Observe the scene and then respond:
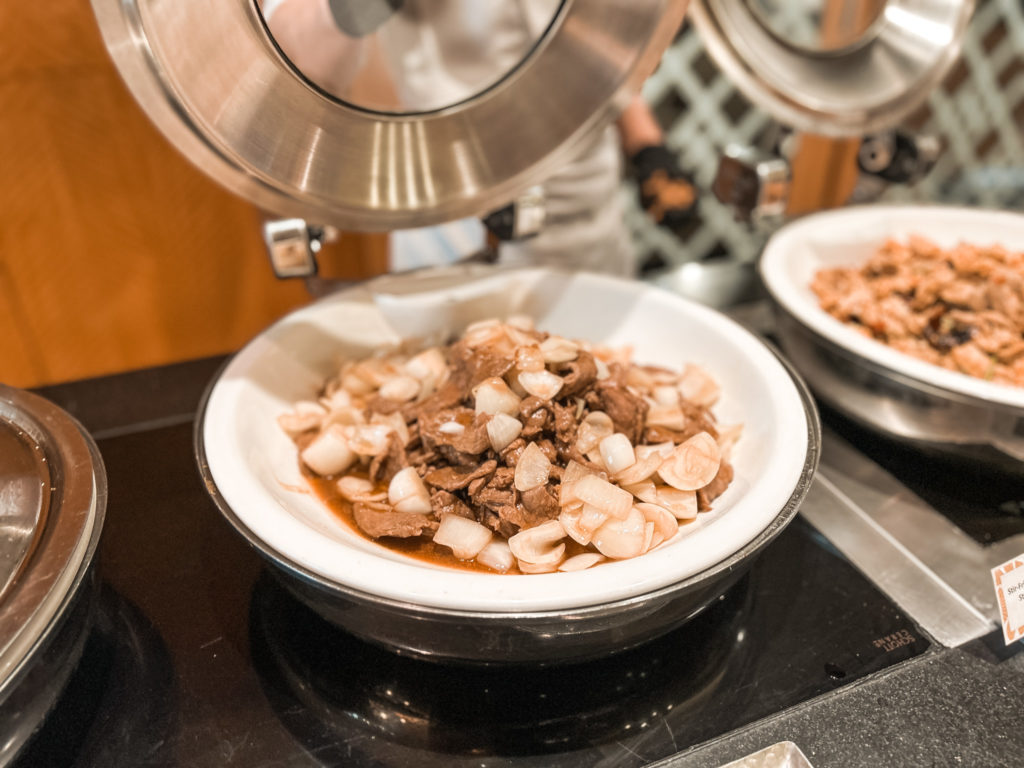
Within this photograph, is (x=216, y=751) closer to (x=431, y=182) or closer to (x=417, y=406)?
(x=417, y=406)

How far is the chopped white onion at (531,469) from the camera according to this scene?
0.77 metres

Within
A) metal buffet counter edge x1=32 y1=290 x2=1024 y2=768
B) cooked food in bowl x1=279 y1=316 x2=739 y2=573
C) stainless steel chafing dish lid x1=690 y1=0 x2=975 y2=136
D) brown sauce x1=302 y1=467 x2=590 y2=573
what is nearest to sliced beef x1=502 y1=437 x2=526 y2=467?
cooked food in bowl x1=279 y1=316 x2=739 y2=573

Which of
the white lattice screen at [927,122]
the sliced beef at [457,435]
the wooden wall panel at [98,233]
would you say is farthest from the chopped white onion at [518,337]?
the white lattice screen at [927,122]

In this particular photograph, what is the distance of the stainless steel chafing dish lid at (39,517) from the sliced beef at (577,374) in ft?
1.57

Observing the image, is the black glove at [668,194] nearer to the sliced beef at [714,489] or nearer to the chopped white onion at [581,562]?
the sliced beef at [714,489]

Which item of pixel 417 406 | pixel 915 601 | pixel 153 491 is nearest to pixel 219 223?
pixel 153 491

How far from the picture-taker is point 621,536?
72 centimetres

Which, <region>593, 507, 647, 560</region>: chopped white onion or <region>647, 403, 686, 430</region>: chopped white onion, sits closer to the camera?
<region>593, 507, 647, 560</region>: chopped white onion

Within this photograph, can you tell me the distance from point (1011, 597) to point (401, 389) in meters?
0.70

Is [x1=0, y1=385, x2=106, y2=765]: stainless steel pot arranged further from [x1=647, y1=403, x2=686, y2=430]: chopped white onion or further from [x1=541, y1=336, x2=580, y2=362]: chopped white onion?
[x1=647, y1=403, x2=686, y2=430]: chopped white onion

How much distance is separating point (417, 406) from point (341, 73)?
39 cm

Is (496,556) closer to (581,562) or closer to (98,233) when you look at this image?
(581,562)

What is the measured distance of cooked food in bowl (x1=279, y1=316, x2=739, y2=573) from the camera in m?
0.75

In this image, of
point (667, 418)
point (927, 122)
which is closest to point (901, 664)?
point (667, 418)
